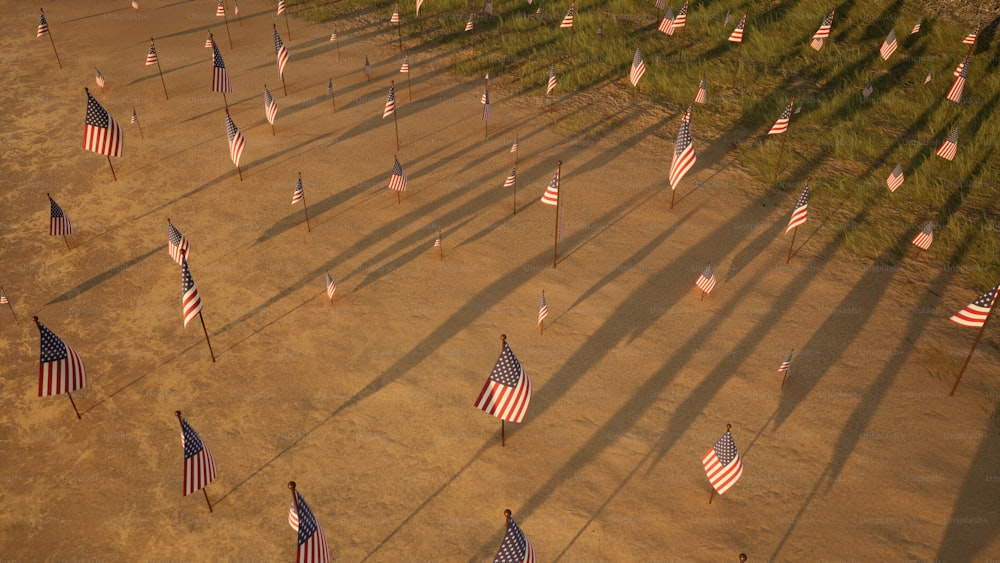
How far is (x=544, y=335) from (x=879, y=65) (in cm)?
2355

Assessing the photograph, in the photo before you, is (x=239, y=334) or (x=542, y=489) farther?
(x=239, y=334)

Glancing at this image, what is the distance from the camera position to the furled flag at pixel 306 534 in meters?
11.9

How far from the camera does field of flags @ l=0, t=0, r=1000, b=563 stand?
14648 mm

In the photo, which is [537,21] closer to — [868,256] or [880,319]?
[868,256]

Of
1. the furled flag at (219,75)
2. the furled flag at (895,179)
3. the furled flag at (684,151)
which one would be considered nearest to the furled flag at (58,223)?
the furled flag at (219,75)

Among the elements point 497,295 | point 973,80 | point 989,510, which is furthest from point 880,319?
point 973,80

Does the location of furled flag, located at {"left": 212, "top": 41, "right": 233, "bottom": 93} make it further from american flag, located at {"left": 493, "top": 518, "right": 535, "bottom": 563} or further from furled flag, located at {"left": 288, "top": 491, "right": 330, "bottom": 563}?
american flag, located at {"left": 493, "top": 518, "right": 535, "bottom": 563}

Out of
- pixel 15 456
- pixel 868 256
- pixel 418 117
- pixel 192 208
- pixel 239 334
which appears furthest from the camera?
pixel 418 117

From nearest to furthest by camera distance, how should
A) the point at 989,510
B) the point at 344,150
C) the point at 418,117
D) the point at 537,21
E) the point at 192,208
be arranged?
the point at 989,510 → the point at 192,208 → the point at 344,150 → the point at 418,117 → the point at 537,21

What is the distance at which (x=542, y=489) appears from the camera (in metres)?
15.2

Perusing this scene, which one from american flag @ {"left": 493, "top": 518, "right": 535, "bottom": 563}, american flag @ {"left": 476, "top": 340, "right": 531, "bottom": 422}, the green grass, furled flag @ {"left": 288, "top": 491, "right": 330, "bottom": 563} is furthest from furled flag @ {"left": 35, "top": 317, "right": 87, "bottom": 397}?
the green grass

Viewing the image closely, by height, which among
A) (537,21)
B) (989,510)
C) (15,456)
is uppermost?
(537,21)

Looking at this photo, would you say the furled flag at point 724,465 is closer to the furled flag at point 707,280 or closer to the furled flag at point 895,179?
the furled flag at point 707,280

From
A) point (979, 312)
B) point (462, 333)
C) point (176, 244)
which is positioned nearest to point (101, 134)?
point (176, 244)
